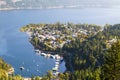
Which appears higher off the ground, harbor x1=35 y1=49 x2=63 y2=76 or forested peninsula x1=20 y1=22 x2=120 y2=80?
forested peninsula x1=20 y1=22 x2=120 y2=80

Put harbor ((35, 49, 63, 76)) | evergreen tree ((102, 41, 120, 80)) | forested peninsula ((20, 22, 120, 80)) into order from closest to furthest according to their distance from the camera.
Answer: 1. evergreen tree ((102, 41, 120, 80))
2. forested peninsula ((20, 22, 120, 80))
3. harbor ((35, 49, 63, 76))

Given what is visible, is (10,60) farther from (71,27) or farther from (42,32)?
(71,27)

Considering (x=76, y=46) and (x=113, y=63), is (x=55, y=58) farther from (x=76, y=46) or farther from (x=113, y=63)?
(x=113, y=63)

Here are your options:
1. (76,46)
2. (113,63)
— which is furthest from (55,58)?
(113,63)

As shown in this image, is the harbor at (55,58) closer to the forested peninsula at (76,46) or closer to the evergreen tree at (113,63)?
the forested peninsula at (76,46)

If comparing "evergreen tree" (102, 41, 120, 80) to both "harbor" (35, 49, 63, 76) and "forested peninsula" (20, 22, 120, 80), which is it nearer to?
"forested peninsula" (20, 22, 120, 80)

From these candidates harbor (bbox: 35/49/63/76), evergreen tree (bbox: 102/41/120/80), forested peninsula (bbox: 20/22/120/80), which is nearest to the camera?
evergreen tree (bbox: 102/41/120/80)

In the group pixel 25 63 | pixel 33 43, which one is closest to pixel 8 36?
pixel 33 43

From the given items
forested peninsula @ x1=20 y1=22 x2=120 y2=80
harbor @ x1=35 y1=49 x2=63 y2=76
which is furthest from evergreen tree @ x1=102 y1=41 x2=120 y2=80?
harbor @ x1=35 y1=49 x2=63 y2=76

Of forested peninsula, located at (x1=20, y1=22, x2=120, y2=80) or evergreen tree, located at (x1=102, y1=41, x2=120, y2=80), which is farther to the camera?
forested peninsula, located at (x1=20, y1=22, x2=120, y2=80)

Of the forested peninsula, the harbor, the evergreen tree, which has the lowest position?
the harbor

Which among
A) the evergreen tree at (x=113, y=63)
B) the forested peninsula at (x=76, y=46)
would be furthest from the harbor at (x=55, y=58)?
the evergreen tree at (x=113, y=63)
